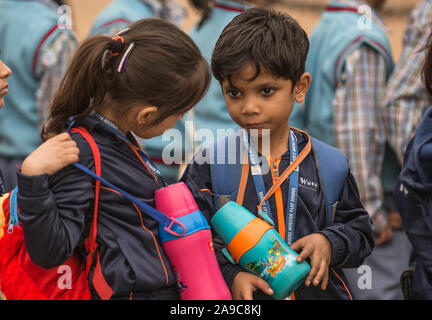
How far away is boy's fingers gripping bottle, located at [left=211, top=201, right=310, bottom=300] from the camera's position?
171 centimetres

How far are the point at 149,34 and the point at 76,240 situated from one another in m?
0.69

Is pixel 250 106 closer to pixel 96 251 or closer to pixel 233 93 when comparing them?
pixel 233 93

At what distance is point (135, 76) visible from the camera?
1.78 m

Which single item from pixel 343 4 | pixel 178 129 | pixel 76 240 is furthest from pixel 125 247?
pixel 343 4

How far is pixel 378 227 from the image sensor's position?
319 centimetres

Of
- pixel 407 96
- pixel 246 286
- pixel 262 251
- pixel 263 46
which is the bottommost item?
pixel 246 286

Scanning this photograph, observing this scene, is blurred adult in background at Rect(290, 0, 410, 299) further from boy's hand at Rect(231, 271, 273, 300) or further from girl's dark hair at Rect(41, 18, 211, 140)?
girl's dark hair at Rect(41, 18, 211, 140)

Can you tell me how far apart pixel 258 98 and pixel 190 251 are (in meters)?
0.57

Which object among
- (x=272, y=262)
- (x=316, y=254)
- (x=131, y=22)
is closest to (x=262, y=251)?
(x=272, y=262)

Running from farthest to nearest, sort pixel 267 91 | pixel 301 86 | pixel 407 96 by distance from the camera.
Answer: pixel 407 96 < pixel 301 86 < pixel 267 91

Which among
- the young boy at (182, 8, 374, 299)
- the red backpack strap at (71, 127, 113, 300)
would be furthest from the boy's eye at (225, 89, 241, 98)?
the red backpack strap at (71, 127, 113, 300)

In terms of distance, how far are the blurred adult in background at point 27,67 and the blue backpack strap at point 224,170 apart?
1.42 m

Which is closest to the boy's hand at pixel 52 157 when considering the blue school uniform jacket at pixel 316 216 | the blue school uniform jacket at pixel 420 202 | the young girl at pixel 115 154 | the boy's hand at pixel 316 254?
the young girl at pixel 115 154

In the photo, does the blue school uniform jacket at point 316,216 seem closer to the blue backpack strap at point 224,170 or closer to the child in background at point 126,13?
the blue backpack strap at point 224,170
